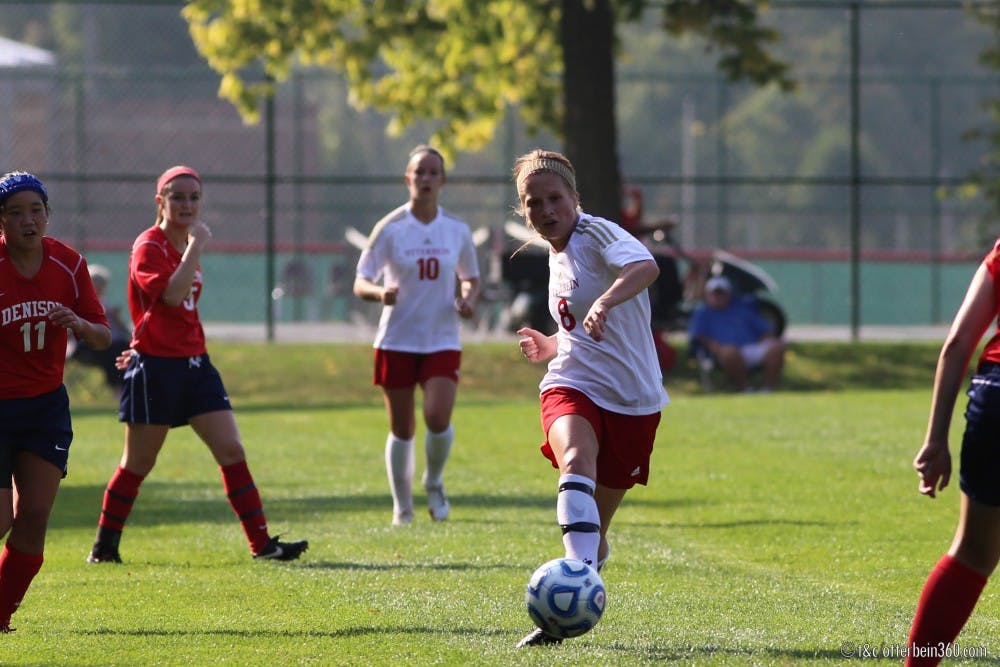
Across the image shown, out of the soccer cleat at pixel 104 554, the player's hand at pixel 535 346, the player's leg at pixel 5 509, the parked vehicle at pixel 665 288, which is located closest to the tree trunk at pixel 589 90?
the parked vehicle at pixel 665 288

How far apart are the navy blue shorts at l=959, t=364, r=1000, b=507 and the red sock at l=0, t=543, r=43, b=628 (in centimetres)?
347

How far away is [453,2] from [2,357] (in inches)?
667

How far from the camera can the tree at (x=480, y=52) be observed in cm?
2092

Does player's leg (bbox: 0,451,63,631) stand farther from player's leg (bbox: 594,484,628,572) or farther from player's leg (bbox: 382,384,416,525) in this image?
player's leg (bbox: 382,384,416,525)

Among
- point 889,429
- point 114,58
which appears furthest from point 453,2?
point 114,58

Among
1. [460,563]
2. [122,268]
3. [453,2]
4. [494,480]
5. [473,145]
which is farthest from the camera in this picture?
[122,268]

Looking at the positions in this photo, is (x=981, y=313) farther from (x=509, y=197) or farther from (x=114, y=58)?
(x=114, y=58)

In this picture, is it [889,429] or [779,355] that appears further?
[779,355]

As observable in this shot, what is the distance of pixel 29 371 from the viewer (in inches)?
241

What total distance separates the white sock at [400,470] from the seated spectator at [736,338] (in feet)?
31.6

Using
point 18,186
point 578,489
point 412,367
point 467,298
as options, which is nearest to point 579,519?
point 578,489

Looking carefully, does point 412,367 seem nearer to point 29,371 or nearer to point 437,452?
point 437,452

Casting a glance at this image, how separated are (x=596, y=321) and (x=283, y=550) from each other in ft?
9.86

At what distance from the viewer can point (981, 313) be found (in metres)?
4.56
